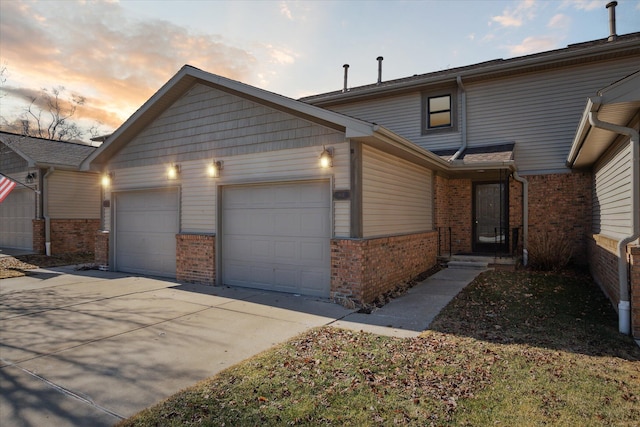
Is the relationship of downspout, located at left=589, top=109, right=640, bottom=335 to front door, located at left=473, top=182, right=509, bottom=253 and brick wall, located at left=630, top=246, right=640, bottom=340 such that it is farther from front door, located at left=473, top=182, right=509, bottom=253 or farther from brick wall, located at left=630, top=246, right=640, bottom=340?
front door, located at left=473, top=182, right=509, bottom=253

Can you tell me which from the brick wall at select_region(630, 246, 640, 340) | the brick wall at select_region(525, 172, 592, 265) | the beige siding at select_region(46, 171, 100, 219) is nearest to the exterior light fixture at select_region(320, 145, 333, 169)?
the brick wall at select_region(630, 246, 640, 340)

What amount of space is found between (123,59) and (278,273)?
1110cm

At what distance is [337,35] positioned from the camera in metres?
11.0

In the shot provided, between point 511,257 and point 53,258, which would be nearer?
point 511,257

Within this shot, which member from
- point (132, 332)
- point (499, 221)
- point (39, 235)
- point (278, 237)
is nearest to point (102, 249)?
point (39, 235)

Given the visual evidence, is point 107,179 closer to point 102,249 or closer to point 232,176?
point 102,249

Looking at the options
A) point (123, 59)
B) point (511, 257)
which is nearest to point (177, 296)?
point (511, 257)

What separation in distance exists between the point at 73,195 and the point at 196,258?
9.73m

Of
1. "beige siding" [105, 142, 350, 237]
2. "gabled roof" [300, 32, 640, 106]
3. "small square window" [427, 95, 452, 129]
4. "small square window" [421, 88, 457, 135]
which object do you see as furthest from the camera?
"small square window" [427, 95, 452, 129]

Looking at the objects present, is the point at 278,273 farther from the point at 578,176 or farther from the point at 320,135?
the point at 578,176

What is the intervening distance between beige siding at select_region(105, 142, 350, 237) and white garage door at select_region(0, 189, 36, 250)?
719 centimetres

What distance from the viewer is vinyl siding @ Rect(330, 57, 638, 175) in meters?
10.9

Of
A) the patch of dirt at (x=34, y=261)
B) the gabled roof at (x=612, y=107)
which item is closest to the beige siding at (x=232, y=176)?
the gabled roof at (x=612, y=107)

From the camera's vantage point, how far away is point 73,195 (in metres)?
15.5
